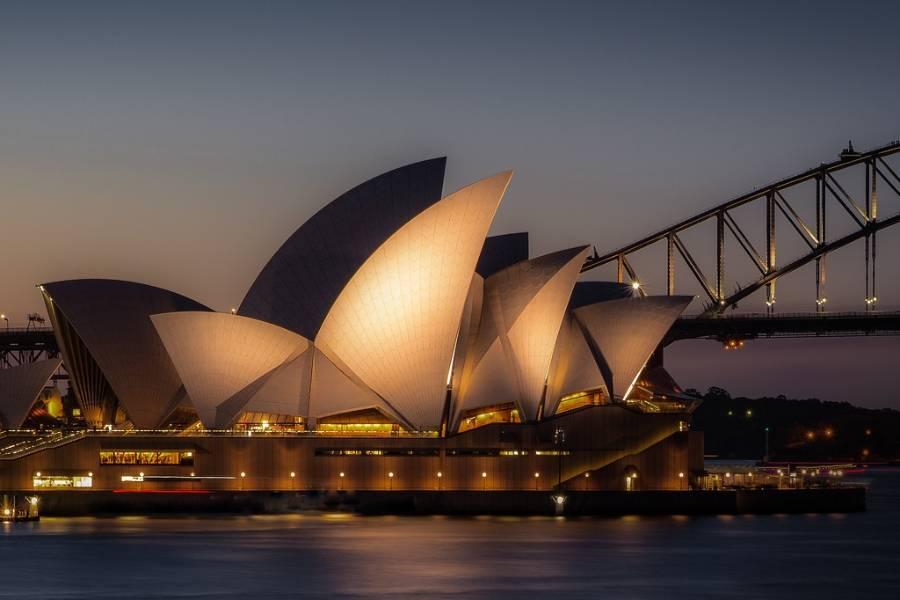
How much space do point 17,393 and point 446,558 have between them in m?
44.3

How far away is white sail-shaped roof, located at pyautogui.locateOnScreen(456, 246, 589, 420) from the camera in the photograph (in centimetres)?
7869

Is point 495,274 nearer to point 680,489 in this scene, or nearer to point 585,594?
point 680,489

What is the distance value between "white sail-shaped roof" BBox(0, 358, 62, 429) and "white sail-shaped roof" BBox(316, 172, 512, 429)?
23576 mm

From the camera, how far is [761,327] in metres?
119

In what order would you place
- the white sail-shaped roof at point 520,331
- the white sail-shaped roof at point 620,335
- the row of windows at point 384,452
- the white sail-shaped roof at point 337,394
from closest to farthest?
the white sail-shaped roof at point 520,331
the row of windows at point 384,452
the white sail-shaped roof at point 337,394
the white sail-shaped roof at point 620,335

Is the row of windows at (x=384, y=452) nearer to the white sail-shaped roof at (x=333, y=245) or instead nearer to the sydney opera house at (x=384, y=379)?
the sydney opera house at (x=384, y=379)

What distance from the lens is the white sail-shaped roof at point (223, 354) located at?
79.2 meters

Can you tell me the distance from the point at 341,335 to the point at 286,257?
6609mm

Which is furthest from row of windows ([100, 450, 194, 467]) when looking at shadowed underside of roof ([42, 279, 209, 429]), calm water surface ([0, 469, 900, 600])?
calm water surface ([0, 469, 900, 600])

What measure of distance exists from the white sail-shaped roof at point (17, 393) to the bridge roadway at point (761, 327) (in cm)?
1884

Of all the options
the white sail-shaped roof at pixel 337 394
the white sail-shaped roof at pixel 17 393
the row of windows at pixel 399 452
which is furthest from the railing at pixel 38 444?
the row of windows at pixel 399 452

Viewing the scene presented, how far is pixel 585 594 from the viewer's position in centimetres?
5056

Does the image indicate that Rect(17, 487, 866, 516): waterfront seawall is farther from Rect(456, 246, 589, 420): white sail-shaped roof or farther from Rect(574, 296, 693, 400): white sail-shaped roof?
Rect(574, 296, 693, 400): white sail-shaped roof

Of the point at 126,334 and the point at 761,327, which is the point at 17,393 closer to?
the point at 126,334
